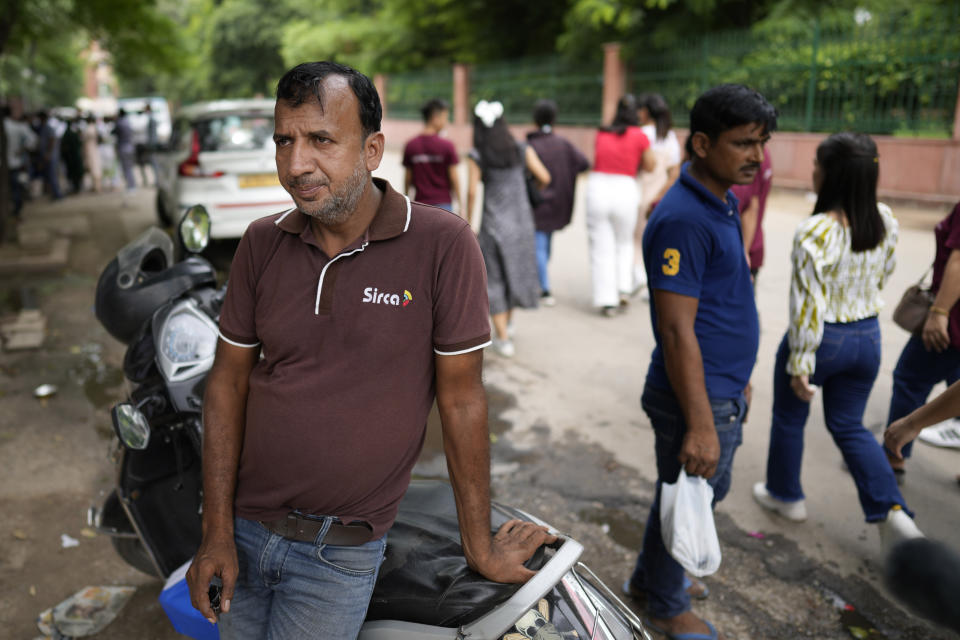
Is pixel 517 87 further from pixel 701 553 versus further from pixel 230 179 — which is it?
pixel 701 553

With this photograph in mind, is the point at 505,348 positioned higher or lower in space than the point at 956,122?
lower

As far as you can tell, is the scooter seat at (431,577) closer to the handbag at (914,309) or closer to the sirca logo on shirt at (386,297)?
the sirca logo on shirt at (386,297)

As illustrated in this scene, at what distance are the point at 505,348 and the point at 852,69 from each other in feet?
32.6

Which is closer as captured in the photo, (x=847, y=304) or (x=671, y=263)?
(x=671, y=263)

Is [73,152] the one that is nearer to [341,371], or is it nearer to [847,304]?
[847,304]

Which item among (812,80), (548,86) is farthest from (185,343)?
(548,86)

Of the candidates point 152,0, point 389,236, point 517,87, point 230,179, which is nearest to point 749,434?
point 389,236

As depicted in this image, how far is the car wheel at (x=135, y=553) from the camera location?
2.79 metres

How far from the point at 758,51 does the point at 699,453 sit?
541 inches

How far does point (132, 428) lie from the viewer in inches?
86.7

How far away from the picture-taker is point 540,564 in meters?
1.70

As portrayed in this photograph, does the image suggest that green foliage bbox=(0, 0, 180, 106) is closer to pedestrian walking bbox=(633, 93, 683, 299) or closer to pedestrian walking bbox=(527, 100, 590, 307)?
pedestrian walking bbox=(527, 100, 590, 307)

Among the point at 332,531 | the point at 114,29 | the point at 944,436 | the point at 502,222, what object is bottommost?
the point at 944,436

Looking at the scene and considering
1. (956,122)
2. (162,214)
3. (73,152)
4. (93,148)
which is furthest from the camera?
(93,148)
